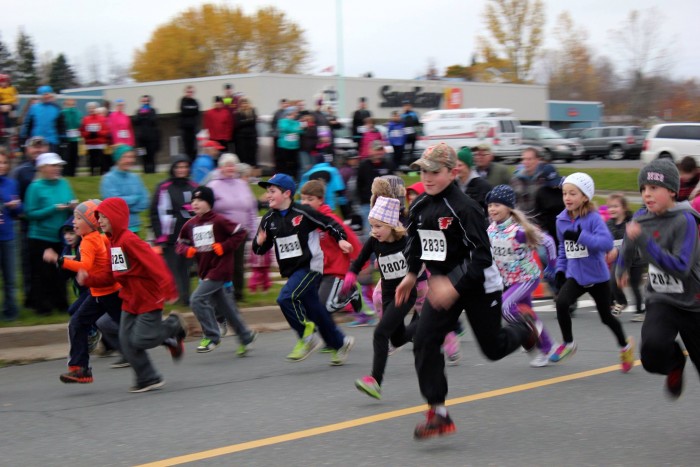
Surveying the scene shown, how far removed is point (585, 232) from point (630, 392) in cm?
158

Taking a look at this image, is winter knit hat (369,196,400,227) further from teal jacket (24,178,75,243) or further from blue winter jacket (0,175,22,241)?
blue winter jacket (0,175,22,241)

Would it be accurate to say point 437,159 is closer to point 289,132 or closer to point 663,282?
point 663,282

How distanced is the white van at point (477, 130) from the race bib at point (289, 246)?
91.1ft

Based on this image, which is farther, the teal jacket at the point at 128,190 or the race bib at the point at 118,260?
the teal jacket at the point at 128,190

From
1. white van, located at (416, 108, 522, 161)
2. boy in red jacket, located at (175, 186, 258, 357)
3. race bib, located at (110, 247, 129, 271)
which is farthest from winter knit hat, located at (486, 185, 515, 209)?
white van, located at (416, 108, 522, 161)

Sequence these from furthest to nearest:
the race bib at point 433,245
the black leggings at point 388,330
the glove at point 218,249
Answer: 1. the glove at point 218,249
2. the black leggings at point 388,330
3. the race bib at point 433,245

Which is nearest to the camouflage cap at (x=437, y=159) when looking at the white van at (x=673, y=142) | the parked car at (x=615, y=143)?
the white van at (x=673, y=142)

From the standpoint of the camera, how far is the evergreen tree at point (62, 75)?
273 ft

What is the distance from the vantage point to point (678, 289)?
5484 mm

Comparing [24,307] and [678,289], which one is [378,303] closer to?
[678,289]

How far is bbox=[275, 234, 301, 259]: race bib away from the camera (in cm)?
826

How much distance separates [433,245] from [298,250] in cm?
267

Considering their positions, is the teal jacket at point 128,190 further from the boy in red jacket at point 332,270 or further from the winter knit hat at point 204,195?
the boy in red jacket at point 332,270

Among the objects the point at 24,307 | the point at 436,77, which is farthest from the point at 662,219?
the point at 436,77
